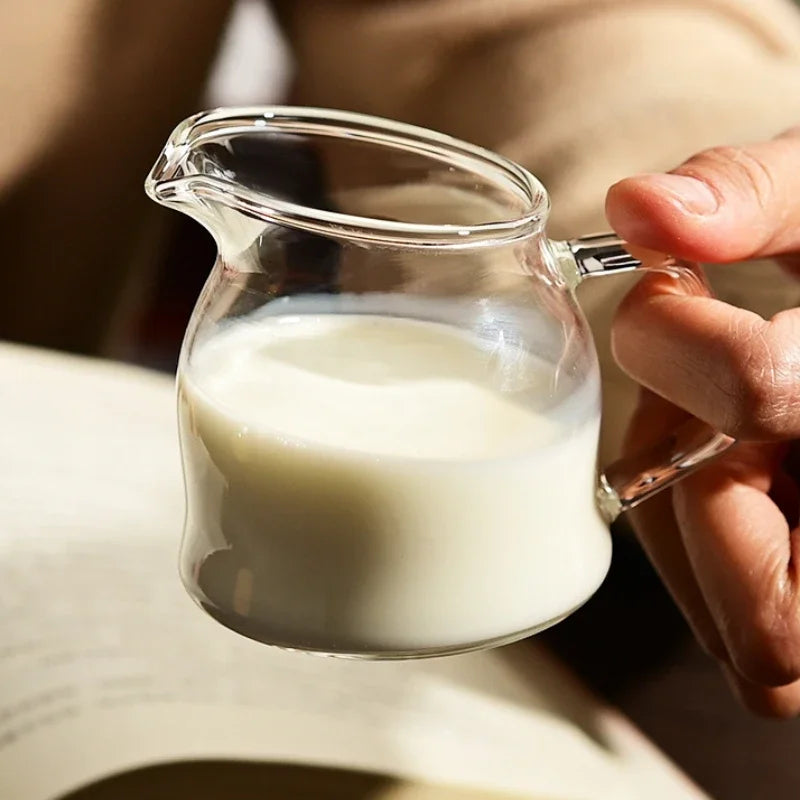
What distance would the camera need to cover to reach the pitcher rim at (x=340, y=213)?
0.87 ft

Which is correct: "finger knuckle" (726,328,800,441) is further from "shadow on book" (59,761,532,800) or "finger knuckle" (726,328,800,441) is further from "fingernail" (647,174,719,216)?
"shadow on book" (59,761,532,800)

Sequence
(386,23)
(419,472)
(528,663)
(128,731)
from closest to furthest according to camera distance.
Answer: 1. (419,472)
2. (128,731)
3. (528,663)
4. (386,23)

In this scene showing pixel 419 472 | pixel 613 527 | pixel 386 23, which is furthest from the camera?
pixel 386 23

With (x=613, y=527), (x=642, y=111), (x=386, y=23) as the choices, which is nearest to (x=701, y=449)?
(x=613, y=527)

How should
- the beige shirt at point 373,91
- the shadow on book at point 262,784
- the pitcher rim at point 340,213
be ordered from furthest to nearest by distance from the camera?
the beige shirt at point 373,91 → the shadow on book at point 262,784 → the pitcher rim at point 340,213

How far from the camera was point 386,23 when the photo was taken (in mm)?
739

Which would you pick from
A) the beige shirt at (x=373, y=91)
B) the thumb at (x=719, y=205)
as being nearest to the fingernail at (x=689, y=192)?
the thumb at (x=719, y=205)

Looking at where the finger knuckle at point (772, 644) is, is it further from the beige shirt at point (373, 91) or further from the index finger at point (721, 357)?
the beige shirt at point (373, 91)

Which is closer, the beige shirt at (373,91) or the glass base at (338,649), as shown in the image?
the glass base at (338,649)

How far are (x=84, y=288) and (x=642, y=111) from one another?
41cm

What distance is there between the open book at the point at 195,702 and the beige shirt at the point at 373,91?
0.85 ft

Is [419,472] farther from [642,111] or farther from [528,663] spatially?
[642,111]

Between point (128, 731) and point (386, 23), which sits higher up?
point (386, 23)

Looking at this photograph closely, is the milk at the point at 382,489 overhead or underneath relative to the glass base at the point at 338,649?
overhead
